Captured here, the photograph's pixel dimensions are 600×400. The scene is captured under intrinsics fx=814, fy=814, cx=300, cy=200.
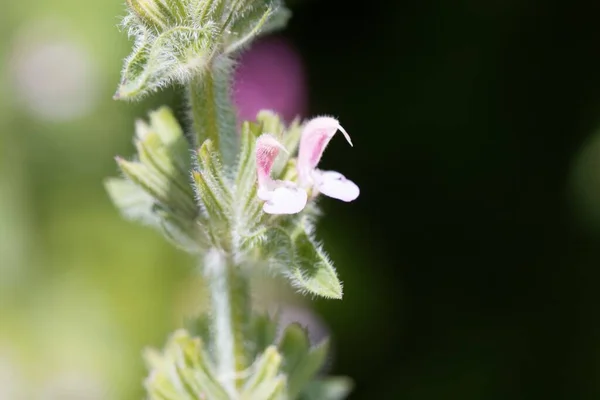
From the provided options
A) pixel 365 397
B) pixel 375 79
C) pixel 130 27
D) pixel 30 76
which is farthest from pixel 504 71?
pixel 130 27

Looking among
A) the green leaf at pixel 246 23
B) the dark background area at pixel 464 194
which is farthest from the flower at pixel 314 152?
the dark background area at pixel 464 194

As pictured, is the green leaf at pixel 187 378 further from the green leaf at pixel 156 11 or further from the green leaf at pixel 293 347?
the green leaf at pixel 156 11

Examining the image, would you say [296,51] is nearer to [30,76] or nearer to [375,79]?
[375,79]

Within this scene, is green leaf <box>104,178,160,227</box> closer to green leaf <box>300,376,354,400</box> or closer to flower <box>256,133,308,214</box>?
flower <box>256,133,308,214</box>

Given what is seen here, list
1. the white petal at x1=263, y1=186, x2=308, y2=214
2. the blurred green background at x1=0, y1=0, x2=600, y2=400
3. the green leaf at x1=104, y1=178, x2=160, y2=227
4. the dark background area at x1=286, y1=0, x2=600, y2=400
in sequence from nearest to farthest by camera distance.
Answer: the white petal at x1=263, y1=186, x2=308, y2=214 < the green leaf at x1=104, y1=178, x2=160, y2=227 < the blurred green background at x1=0, y1=0, x2=600, y2=400 < the dark background area at x1=286, y1=0, x2=600, y2=400

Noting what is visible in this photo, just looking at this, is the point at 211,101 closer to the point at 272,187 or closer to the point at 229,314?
the point at 272,187

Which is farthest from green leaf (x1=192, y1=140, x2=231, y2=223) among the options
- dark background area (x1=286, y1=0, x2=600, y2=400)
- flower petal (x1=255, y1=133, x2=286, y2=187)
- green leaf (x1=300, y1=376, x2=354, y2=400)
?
dark background area (x1=286, y1=0, x2=600, y2=400)
